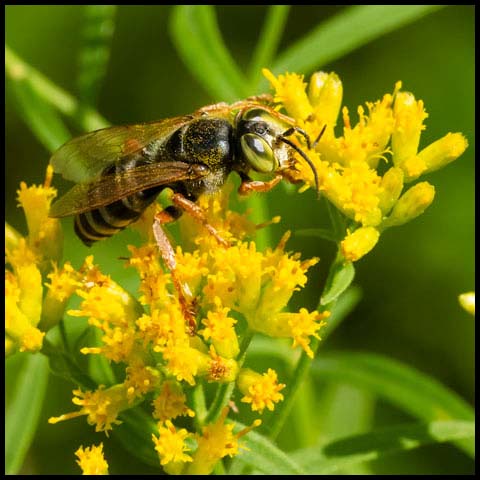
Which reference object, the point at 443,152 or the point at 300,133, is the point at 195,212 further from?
the point at 443,152

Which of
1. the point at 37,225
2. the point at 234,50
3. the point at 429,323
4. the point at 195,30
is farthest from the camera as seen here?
the point at 234,50

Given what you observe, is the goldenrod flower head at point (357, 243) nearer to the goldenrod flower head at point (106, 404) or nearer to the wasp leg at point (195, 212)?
the wasp leg at point (195, 212)

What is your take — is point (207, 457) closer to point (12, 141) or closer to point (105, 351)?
point (105, 351)

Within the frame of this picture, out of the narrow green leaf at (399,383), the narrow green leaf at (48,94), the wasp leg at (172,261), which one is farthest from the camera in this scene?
the narrow green leaf at (48,94)

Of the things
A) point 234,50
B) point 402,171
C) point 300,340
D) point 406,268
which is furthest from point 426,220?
point 300,340

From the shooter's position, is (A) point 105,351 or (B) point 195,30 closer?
(A) point 105,351

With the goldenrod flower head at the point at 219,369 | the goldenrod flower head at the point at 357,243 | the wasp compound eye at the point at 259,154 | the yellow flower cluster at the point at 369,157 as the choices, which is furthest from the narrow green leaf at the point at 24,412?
the goldenrod flower head at the point at 357,243

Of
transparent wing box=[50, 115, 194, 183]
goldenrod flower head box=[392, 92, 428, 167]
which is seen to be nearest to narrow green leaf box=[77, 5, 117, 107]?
transparent wing box=[50, 115, 194, 183]

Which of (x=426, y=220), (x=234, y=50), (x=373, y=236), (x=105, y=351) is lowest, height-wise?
(x=105, y=351)
